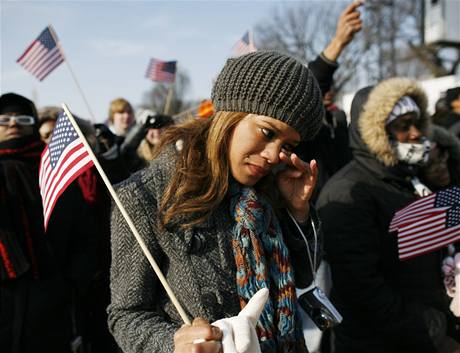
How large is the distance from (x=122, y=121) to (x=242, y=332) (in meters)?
5.18

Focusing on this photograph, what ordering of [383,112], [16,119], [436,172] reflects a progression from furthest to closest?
[16,119] < [436,172] < [383,112]

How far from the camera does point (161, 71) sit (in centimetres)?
809

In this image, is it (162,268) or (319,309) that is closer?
(162,268)

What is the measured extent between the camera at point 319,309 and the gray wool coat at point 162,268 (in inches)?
18.4

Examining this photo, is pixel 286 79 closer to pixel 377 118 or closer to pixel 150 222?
pixel 150 222

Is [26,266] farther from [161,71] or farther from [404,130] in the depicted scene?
[161,71]

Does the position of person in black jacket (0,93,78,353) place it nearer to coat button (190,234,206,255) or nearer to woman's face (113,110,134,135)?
coat button (190,234,206,255)

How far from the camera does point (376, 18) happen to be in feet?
84.4

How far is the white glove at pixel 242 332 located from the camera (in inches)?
49.5

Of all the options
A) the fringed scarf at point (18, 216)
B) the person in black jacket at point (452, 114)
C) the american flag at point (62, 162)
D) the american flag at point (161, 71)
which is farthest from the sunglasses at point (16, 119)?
the american flag at point (161, 71)

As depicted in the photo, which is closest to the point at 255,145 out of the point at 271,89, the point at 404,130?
the point at 271,89

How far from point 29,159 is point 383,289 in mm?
2290

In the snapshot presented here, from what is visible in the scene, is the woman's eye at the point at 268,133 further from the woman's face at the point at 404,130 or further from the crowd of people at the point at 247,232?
the woman's face at the point at 404,130

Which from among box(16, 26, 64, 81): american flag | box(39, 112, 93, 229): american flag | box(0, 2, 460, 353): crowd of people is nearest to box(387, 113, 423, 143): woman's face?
box(0, 2, 460, 353): crowd of people
